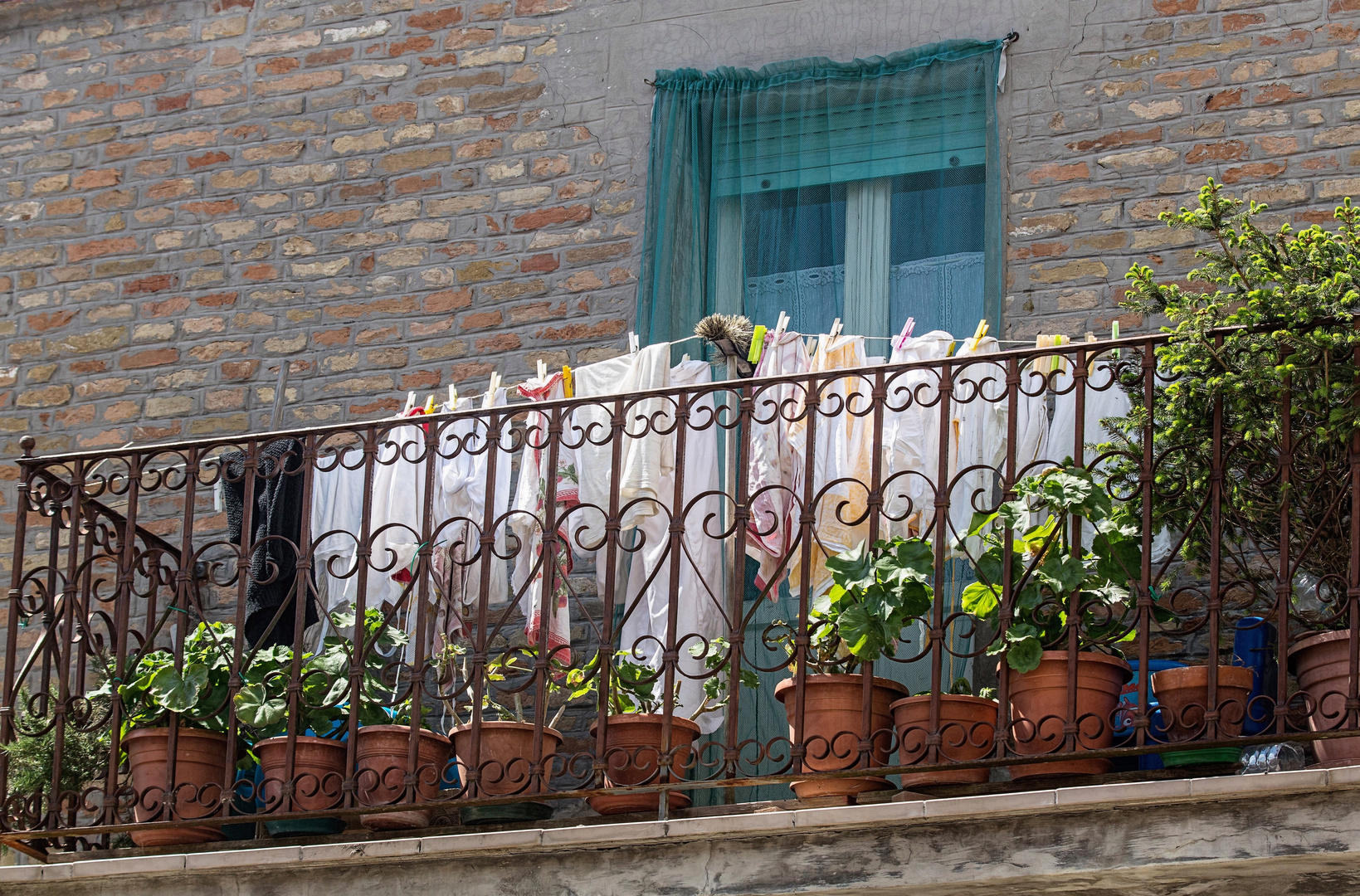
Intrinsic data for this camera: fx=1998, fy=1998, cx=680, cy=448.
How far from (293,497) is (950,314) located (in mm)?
2366

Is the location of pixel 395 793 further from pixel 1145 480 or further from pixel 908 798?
pixel 1145 480

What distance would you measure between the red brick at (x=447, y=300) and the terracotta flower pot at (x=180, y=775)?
206cm

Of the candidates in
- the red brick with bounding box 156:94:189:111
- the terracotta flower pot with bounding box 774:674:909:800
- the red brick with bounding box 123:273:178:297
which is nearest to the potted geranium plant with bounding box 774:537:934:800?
the terracotta flower pot with bounding box 774:674:909:800

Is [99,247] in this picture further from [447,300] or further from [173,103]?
[447,300]

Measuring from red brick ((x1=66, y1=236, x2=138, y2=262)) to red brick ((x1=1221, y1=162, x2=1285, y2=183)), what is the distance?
4.20 metres

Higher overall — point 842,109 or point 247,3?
point 247,3

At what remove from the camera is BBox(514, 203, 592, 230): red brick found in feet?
24.6

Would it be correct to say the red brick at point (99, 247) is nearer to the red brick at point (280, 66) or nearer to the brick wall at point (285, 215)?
the brick wall at point (285, 215)

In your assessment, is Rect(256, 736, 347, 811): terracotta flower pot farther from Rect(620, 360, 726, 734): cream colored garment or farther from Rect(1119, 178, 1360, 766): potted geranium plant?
Rect(1119, 178, 1360, 766): potted geranium plant

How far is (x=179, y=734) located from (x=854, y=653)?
2089 mm

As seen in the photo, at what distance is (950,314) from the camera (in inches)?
278

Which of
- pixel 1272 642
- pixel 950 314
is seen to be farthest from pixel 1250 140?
pixel 1272 642

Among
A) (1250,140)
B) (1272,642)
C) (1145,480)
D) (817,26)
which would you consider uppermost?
(817,26)

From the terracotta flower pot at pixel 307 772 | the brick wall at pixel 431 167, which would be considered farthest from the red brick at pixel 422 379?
the terracotta flower pot at pixel 307 772
